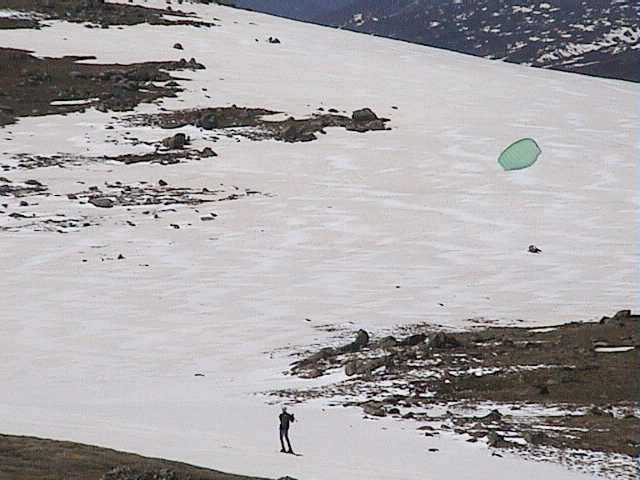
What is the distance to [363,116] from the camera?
61.1 metres

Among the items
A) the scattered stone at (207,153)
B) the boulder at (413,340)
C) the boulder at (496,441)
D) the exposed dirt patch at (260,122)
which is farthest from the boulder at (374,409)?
the exposed dirt patch at (260,122)

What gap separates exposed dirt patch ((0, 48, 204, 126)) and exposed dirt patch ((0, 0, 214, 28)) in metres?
13.4

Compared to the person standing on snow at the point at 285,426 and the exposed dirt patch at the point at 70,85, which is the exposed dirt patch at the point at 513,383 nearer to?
the person standing on snow at the point at 285,426

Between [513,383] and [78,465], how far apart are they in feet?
30.1

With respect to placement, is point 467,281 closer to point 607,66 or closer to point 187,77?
point 187,77

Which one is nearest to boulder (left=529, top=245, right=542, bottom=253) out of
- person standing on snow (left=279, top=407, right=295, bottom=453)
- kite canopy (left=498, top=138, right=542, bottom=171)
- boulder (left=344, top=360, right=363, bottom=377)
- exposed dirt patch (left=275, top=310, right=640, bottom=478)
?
exposed dirt patch (left=275, top=310, right=640, bottom=478)

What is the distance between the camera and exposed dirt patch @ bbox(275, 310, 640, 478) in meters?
19.0

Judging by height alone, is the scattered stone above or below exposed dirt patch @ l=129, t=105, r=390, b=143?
below

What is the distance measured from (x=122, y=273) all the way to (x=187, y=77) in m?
34.5

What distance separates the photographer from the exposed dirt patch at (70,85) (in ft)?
197

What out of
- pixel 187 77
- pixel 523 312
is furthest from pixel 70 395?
pixel 187 77

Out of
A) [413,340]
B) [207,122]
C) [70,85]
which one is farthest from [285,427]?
[70,85]

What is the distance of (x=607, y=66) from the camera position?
182875 millimetres

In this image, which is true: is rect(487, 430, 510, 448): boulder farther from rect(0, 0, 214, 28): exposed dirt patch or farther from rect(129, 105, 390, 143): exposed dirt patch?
rect(0, 0, 214, 28): exposed dirt patch
